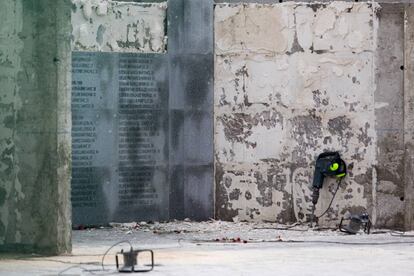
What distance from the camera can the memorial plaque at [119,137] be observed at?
1278 cm

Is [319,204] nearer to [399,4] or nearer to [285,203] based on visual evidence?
[285,203]

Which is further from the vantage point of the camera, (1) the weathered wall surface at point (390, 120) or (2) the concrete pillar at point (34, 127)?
(1) the weathered wall surface at point (390, 120)

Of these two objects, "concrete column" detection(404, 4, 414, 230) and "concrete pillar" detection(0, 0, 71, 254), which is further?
"concrete column" detection(404, 4, 414, 230)

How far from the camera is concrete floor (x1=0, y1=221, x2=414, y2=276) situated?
8367 millimetres

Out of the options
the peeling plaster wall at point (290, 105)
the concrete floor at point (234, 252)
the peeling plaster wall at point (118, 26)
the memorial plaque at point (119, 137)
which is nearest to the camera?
the concrete floor at point (234, 252)

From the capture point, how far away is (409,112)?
42.8 ft

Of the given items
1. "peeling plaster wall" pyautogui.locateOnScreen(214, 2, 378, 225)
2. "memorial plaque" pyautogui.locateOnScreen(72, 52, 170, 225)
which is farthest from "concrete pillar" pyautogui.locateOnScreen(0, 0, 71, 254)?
"peeling plaster wall" pyautogui.locateOnScreen(214, 2, 378, 225)

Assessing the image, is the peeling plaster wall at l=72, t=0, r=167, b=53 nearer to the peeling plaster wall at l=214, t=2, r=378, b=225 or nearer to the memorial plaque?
the memorial plaque

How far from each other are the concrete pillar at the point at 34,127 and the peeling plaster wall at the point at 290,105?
4043mm

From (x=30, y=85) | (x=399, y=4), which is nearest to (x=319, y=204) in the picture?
(x=399, y=4)

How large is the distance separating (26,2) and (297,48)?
476 cm

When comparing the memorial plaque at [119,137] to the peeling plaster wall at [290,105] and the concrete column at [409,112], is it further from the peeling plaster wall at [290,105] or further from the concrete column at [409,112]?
the concrete column at [409,112]

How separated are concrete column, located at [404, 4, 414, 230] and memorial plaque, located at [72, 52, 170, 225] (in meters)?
3.32

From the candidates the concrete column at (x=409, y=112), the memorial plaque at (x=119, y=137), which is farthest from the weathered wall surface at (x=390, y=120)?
the memorial plaque at (x=119, y=137)
